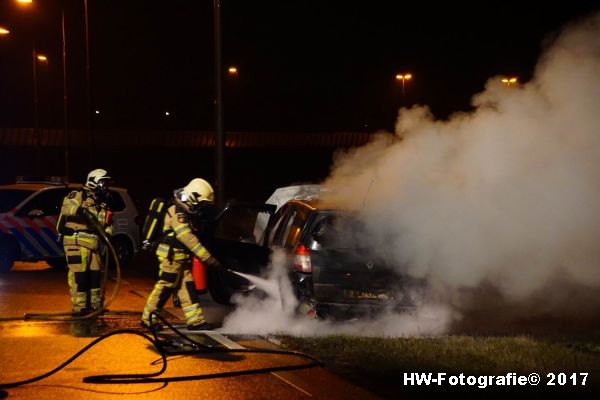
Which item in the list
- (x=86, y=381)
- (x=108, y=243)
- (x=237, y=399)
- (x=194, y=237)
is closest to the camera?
(x=237, y=399)

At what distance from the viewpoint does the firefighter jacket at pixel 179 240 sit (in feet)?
30.6

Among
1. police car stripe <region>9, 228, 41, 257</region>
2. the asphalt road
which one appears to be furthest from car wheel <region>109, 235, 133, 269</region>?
the asphalt road

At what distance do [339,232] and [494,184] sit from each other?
7.09 ft

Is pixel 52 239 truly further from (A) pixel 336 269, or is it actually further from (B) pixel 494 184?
(B) pixel 494 184

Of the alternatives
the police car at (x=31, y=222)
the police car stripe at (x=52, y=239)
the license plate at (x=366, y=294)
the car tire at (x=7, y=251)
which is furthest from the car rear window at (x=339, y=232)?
the car tire at (x=7, y=251)

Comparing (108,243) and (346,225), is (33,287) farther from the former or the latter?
(346,225)

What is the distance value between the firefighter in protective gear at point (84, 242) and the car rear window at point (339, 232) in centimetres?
319

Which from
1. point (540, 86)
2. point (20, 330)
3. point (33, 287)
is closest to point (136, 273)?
point (33, 287)

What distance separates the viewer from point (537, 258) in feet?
36.5

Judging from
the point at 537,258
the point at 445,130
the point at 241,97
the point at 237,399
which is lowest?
the point at 237,399

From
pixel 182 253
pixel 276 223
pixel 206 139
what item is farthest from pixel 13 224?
pixel 206 139

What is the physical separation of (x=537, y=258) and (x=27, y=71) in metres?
60.4

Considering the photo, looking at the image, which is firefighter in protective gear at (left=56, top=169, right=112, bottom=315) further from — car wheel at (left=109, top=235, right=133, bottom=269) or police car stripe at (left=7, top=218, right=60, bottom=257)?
car wheel at (left=109, top=235, right=133, bottom=269)

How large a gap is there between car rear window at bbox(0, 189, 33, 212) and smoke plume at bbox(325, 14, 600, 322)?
839 centimetres
